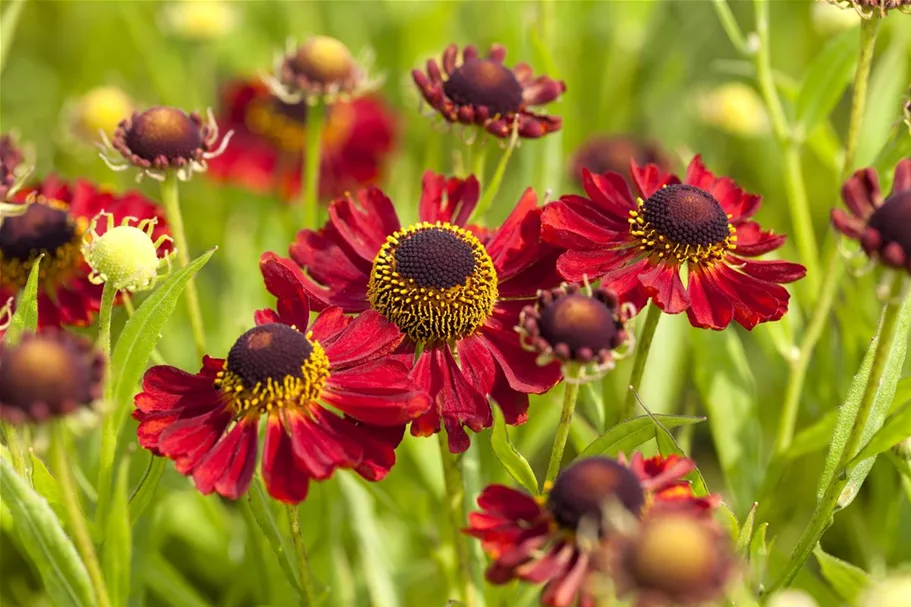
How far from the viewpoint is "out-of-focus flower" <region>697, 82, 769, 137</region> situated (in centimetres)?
244

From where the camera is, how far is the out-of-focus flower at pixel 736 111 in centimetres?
244

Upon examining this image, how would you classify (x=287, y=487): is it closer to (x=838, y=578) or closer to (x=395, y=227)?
(x=395, y=227)

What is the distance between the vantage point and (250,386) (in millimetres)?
1046

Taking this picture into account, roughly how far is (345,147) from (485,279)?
1515 mm

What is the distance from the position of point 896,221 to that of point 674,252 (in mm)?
321

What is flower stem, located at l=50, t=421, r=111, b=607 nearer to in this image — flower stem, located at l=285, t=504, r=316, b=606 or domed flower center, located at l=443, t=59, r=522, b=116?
flower stem, located at l=285, t=504, r=316, b=606

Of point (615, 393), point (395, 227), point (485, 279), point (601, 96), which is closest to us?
point (485, 279)

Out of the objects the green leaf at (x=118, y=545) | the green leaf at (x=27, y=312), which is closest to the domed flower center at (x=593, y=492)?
the green leaf at (x=118, y=545)

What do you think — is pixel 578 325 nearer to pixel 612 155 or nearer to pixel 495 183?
pixel 495 183

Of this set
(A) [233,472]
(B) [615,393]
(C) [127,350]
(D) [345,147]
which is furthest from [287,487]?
Answer: (D) [345,147]

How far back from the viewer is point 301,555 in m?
1.13

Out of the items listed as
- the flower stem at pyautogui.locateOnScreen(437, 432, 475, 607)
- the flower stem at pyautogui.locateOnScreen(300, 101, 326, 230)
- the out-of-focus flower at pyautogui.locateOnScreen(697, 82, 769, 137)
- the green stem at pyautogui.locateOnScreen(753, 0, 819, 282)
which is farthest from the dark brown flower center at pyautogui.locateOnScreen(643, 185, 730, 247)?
the out-of-focus flower at pyautogui.locateOnScreen(697, 82, 769, 137)

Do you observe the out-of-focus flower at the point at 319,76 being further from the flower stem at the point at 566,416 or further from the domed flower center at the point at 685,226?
the flower stem at the point at 566,416

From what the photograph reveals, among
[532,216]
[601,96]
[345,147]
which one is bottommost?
[345,147]
